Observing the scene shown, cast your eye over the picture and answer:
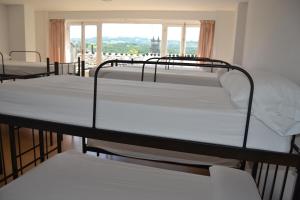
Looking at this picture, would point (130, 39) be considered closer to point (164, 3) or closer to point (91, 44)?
point (91, 44)

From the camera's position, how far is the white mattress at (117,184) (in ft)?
4.05

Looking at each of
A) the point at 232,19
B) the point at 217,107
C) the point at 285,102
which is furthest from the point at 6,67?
the point at 232,19

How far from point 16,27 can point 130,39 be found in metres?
3.12

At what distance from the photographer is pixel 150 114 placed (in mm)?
1207

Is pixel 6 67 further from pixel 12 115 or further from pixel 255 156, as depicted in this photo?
pixel 255 156

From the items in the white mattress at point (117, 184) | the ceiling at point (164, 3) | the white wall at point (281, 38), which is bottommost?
the white mattress at point (117, 184)

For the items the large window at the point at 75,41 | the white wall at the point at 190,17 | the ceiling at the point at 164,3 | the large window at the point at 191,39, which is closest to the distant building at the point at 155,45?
the white wall at the point at 190,17

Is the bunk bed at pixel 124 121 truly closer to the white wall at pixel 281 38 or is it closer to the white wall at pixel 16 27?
the white wall at pixel 281 38

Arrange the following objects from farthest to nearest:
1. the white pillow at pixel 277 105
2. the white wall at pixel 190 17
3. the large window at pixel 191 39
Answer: the large window at pixel 191 39
the white wall at pixel 190 17
the white pillow at pixel 277 105

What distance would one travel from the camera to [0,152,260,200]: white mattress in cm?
123

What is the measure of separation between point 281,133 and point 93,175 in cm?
109

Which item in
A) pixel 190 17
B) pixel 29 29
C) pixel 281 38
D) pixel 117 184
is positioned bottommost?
pixel 117 184

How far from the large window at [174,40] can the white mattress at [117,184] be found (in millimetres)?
5496

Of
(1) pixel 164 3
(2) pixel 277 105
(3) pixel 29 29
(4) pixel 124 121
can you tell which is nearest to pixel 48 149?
(4) pixel 124 121
